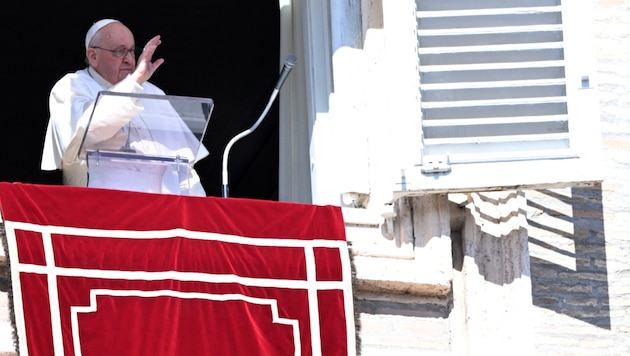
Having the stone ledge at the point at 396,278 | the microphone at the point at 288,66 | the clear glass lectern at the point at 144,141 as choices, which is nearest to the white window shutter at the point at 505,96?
the stone ledge at the point at 396,278

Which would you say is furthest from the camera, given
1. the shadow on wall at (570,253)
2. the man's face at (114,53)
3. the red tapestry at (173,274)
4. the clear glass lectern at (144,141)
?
the shadow on wall at (570,253)

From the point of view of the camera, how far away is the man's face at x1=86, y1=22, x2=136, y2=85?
922 cm

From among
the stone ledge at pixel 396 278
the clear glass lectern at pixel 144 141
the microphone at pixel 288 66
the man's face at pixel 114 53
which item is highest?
the man's face at pixel 114 53

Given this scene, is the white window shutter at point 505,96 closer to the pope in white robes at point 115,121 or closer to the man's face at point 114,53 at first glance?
the pope in white robes at point 115,121

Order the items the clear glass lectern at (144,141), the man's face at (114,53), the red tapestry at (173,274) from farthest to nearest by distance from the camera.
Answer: the man's face at (114,53), the clear glass lectern at (144,141), the red tapestry at (173,274)

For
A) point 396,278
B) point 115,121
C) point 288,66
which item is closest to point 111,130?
point 115,121

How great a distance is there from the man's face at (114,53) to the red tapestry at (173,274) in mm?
856

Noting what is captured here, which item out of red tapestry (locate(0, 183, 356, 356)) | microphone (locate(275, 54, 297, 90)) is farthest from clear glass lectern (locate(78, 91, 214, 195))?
microphone (locate(275, 54, 297, 90))

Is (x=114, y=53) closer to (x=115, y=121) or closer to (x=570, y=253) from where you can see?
(x=115, y=121)

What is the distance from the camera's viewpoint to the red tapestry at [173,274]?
324 inches

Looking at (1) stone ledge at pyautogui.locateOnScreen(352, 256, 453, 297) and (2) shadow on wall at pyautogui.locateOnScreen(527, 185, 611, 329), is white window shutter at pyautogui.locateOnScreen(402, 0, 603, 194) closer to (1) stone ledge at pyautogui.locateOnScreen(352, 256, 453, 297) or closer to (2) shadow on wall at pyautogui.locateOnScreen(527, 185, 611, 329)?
(1) stone ledge at pyautogui.locateOnScreen(352, 256, 453, 297)

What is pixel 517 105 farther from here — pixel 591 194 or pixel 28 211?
pixel 28 211

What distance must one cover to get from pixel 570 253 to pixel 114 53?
1971mm

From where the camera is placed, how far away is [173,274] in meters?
8.42
